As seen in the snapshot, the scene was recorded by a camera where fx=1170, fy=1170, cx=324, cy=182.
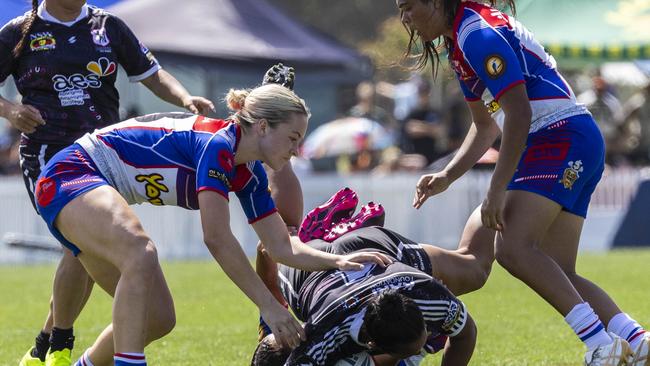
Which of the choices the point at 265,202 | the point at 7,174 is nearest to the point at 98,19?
the point at 265,202

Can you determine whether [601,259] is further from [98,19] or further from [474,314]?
[98,19]

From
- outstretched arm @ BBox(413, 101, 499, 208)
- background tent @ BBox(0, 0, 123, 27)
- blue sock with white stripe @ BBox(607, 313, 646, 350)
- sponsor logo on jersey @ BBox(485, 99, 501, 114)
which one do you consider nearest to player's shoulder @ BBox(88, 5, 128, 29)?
outstretched arm @ BBox(413, 101, 499, 208)

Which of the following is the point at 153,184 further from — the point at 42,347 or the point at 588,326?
the point at 588,326

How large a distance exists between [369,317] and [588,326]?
1.11 meters

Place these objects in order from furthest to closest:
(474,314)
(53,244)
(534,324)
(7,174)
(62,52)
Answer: (7,174) < (53,244) < (474,314) < (534,324) < (62,52)

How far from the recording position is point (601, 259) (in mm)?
12281

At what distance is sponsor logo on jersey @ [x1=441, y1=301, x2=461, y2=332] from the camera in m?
4.68

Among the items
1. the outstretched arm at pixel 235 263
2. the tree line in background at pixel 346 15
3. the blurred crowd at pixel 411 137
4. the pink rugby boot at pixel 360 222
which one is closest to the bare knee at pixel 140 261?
the outstretched arm at pixel 235 263

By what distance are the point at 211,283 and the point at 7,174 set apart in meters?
6.59

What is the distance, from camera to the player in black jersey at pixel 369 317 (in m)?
4.55

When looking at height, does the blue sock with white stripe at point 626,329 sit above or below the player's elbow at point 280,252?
below

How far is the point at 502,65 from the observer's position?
4.95 meters

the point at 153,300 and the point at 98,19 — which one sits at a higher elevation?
the point at 98,19

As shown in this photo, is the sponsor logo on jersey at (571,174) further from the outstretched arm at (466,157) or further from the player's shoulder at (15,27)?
the player's shoulder at (15,27)
